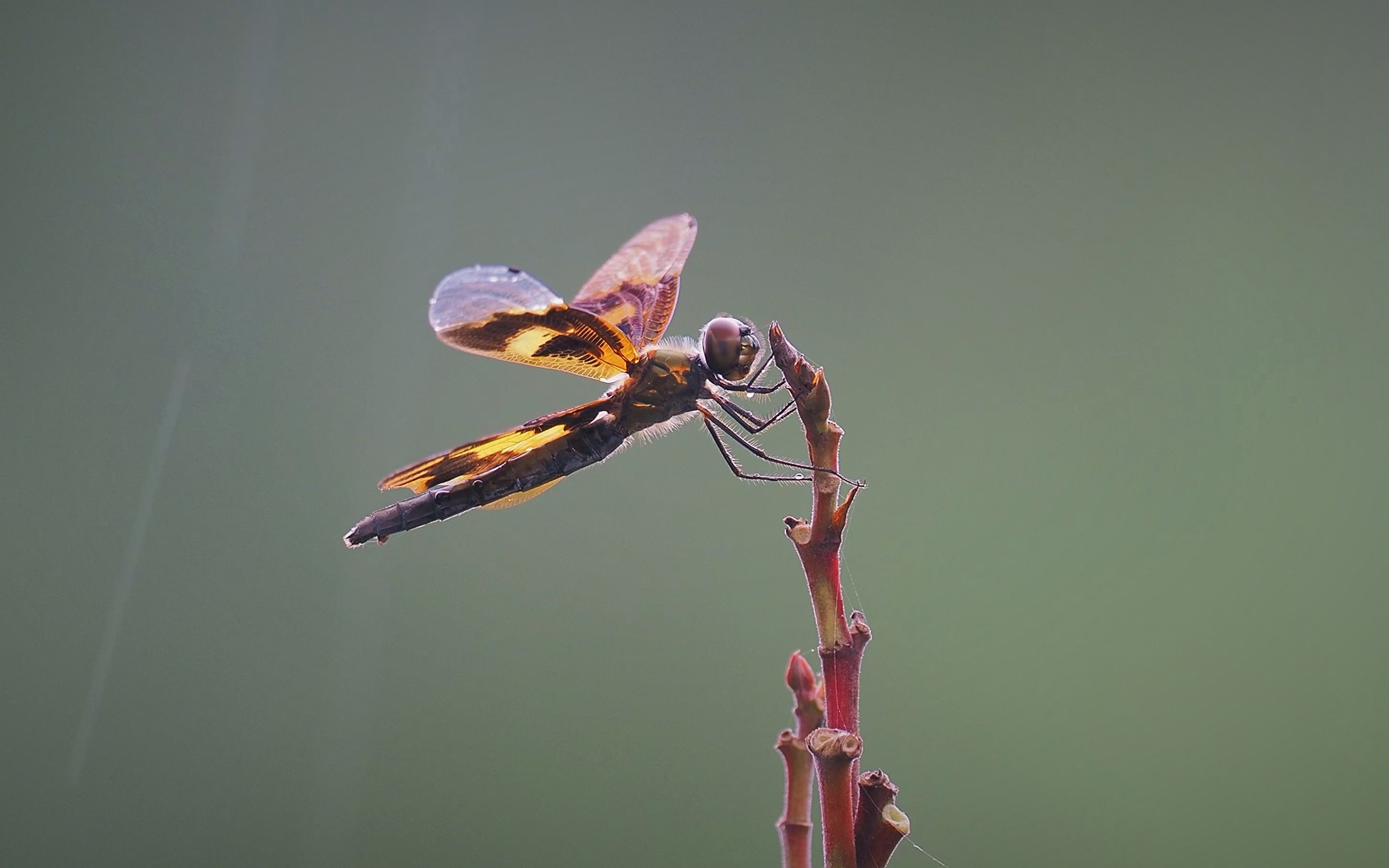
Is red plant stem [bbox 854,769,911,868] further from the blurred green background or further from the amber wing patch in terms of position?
the blurred green background

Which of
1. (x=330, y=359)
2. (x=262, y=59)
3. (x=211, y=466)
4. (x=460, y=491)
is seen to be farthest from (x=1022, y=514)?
(x=262, y=59)

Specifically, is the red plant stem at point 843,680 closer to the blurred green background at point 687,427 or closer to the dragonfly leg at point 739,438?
the dragonfly leg at point 739,438

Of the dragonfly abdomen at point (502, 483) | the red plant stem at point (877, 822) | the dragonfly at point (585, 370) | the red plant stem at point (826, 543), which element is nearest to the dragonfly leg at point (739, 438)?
the dragonfly at point (585, 370)

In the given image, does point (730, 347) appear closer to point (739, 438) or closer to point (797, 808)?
point (739, 438)

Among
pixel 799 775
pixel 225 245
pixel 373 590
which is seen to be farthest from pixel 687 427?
pixel 799 775

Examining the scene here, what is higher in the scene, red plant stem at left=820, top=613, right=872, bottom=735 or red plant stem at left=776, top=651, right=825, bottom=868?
red plant stem at left=820, top=613, right=872, bottom=735

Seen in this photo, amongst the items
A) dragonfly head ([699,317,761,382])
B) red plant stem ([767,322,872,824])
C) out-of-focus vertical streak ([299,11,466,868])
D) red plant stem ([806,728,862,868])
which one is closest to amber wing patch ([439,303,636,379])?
dragonfly head ([699,317,761,382])

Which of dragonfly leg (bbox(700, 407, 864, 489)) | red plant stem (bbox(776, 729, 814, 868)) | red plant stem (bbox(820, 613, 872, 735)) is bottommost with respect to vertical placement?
red plant stem (bbox(776, 729, 814, 868))
